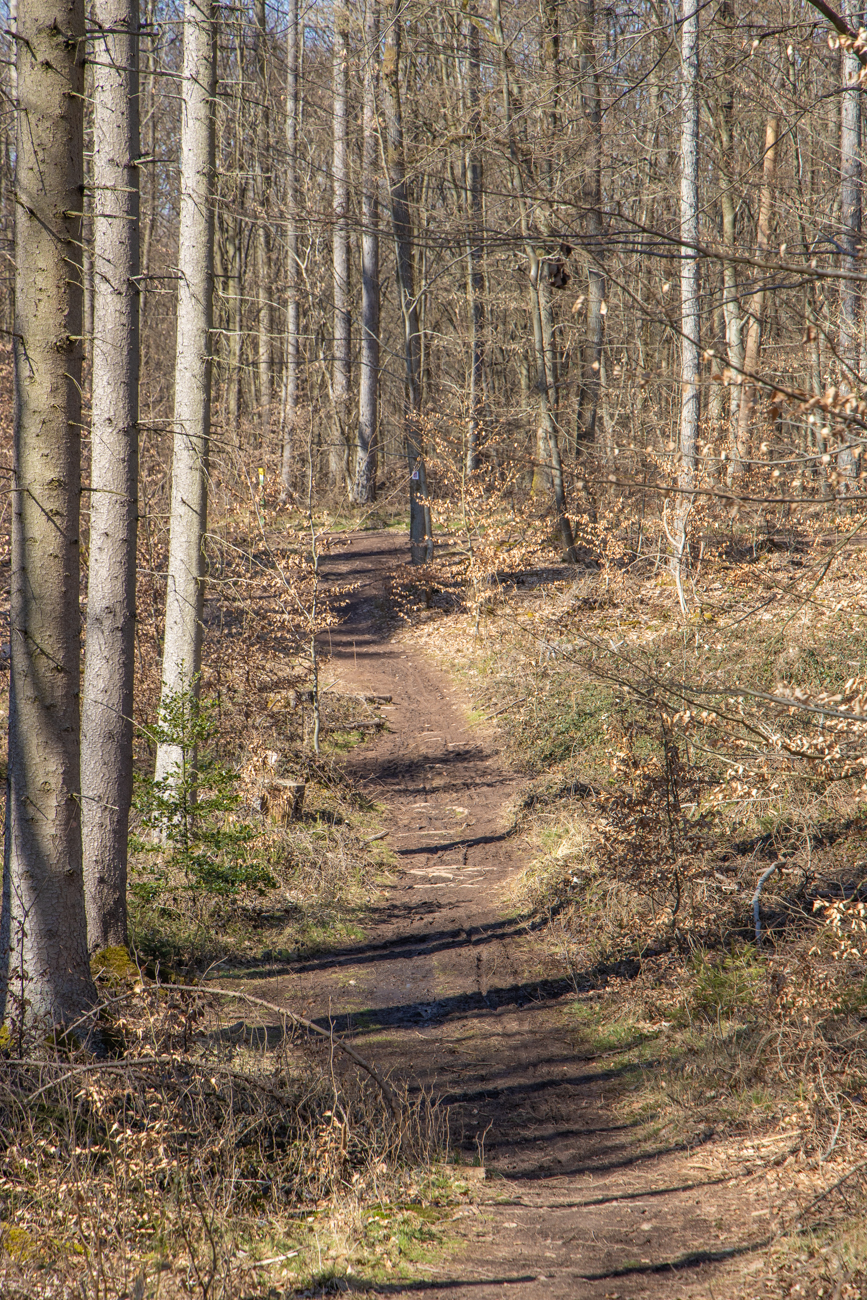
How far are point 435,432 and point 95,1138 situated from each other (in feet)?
52.2

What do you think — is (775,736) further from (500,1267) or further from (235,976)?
(235,976)

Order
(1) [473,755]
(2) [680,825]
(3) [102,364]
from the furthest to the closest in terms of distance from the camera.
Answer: (1) [473,755], (2) [680,825], (3) [102,364]

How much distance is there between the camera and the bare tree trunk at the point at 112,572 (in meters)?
6.60

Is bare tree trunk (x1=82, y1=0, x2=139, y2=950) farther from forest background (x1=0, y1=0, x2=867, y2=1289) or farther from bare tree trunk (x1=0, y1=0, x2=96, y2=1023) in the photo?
bare tree trunk (x1=0, y1=0, x2=96, y2=1023)

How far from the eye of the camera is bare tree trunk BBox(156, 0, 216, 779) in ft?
30.5

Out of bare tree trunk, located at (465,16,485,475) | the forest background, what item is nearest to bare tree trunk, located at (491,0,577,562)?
the forest background

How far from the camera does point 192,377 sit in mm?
9484

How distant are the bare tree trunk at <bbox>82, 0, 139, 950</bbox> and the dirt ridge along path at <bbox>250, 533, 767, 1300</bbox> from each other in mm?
1687

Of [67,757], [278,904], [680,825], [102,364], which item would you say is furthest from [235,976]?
[102,364]

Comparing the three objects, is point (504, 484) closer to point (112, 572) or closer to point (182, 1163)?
point (112, 572)

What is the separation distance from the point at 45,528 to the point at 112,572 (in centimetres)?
144

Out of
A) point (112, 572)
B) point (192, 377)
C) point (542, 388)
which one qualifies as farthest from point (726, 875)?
point (542, 388)

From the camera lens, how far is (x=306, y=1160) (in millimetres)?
4602

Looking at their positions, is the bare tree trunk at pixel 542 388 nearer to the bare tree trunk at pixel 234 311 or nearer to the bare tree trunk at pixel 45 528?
the bare tree trunk at pixel 234 311
